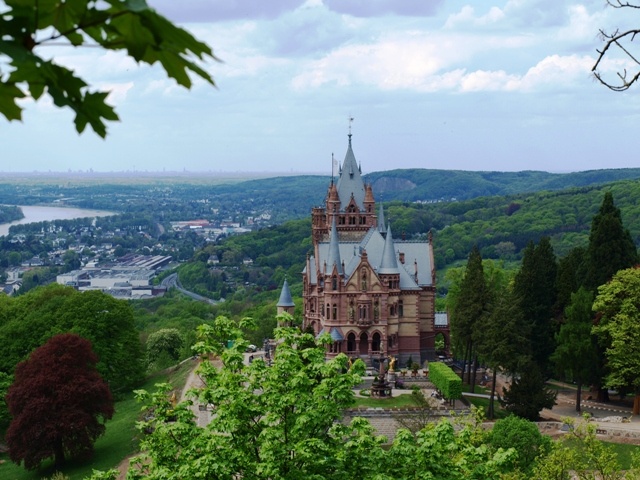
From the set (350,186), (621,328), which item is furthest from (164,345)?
(621,328)

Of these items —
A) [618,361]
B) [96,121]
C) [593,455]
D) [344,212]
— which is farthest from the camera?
[344,212]

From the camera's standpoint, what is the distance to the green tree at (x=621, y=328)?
45.2m

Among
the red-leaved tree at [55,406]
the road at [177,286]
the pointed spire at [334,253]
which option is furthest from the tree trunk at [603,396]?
the road at [177,286]

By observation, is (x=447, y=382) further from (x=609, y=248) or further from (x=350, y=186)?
(x=350, y=186)

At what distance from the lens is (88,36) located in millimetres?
3471

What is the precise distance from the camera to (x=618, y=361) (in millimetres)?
45312

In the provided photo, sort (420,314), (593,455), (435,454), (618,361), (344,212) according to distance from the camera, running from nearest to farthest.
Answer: (435,454) < (593,455) < (618,361) < (420,314) < (344,212)

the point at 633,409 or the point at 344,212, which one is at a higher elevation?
the point at 344,212

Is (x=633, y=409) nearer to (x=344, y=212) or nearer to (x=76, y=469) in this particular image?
(x=344, y=212)

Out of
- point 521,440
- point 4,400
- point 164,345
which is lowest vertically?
point 164,345

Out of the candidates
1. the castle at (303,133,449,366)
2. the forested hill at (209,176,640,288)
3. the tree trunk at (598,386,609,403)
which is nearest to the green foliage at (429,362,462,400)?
the castle at (303,133,449,366)

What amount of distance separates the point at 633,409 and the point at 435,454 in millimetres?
32803

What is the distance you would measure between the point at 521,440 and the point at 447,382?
13698 mm

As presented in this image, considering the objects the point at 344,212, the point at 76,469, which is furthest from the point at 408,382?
the point at 76,469
